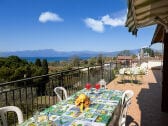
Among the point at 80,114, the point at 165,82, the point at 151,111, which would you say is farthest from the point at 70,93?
the point at 80,114

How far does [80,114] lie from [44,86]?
2.82 m

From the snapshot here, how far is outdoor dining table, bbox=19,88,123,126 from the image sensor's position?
7.50 ft

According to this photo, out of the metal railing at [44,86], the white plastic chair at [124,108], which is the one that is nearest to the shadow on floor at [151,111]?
the white plastic chair at [124,108]

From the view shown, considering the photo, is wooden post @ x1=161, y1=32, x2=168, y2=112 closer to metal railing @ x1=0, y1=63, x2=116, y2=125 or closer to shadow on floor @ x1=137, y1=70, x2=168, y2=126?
shadow on floor @ x1=137, y1=70, x2=168, y2=126

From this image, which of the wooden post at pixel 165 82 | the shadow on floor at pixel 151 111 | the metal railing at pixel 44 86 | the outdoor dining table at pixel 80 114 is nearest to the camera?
the outdoor dining table at pixel 80 114

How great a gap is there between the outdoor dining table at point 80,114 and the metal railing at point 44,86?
51 centimetres

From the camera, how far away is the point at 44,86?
5289 millimetres

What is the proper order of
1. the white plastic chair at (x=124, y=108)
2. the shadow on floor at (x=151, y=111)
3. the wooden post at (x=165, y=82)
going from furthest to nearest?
1. the wooden post at (x=165, y=82)
2. the shadow on floor at (x=151, y=111)
3. the white plastic chair at (x=124, y=108)

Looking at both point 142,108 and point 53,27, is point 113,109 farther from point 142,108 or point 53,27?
point 53,27

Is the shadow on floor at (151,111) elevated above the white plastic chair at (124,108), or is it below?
below

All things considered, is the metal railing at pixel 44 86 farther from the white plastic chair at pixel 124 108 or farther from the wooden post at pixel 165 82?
the wooden post at pixel 165 82

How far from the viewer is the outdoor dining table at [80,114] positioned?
7.50 feet

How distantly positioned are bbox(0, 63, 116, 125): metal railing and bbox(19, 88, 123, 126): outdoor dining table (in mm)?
511

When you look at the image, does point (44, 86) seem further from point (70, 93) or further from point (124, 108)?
point (124, 108)
